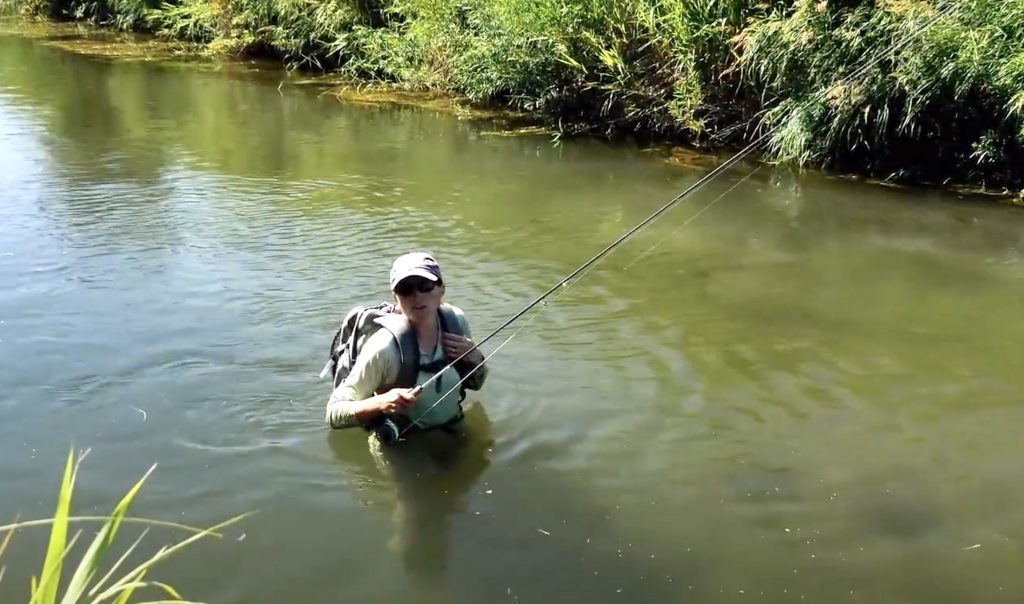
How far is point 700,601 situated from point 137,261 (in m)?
6.20

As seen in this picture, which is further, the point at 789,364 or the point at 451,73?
the point at 451,73

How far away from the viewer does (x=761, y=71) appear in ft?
39.7

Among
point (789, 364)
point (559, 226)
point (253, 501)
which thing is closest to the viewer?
point (253, 501)

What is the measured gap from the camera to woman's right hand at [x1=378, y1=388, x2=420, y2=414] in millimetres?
4980

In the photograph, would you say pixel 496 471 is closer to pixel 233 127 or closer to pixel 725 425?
pixel 725 425

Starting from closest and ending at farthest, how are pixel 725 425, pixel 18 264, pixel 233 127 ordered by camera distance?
pixel 725 425 → pixel 18 264 → pixel 233 127

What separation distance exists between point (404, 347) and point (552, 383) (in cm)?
166

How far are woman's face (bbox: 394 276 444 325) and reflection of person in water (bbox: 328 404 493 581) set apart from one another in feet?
2.36

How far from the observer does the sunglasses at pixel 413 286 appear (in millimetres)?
A: 5027

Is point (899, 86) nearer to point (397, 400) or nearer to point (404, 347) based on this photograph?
point (404, 347)

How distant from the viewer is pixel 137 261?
888 centimetres

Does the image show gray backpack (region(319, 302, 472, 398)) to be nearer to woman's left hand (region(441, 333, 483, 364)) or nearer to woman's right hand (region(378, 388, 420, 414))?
woman's left hand (region(441, 333, 483, 364))

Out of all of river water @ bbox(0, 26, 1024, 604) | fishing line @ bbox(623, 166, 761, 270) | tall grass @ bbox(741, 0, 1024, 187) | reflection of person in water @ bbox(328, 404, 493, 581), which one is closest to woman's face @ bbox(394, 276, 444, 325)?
reflection of person in water @ bbox(328, 404, 493, 581)

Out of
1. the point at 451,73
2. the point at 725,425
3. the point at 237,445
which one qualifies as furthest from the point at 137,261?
the point at 451,73
